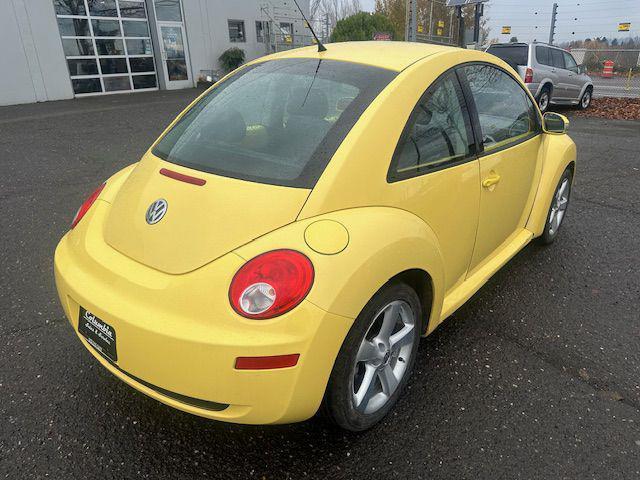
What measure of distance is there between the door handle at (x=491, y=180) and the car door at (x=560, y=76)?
11.5 metres

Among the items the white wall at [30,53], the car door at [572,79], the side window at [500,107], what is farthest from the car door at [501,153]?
the white wall at [30,53]

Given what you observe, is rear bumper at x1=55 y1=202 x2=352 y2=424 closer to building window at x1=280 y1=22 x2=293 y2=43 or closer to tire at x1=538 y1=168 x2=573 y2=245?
tire at x1=538 y1=168 x2=573 y2=245

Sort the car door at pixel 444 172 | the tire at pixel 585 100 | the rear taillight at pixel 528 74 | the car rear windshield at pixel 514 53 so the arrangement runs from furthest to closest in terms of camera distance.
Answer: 1. the tire at pixel 585 100
2. the car rear windshield at pixel 514 53
3. the rear taillight at pixel 528 74
4. the car door at pixel 444 172

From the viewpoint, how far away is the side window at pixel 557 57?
12.5 meters

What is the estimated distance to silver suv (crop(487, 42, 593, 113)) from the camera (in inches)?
455

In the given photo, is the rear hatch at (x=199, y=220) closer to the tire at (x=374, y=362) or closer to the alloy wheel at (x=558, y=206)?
the tire at (x=374, y=362)

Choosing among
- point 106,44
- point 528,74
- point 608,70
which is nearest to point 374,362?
point 528,74

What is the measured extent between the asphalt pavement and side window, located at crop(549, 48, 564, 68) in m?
10.3

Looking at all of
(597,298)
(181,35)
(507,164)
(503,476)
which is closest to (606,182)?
(597,298)

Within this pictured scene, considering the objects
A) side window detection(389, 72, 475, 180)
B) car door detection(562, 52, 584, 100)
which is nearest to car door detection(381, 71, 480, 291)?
side window detection(389, 72, 475, 180)

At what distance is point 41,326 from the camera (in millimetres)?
2914

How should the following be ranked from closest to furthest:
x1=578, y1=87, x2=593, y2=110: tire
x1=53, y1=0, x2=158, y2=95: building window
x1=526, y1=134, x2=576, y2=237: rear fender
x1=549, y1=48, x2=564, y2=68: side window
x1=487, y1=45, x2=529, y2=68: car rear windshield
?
x1=526, y1=134, x2=576, y2=237: rear fender, x1=487, y1=45, x2=529, y2=68: car rear windshield, x1=549, y1=48, x2=564, y2=68: side window, x1=578, y1=87, x2=593, y2=110: tire, x1=53, y1=0, x2=158, y2=95: building window

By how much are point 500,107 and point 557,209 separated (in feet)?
4.87

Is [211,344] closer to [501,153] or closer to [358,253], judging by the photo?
[358,253]
